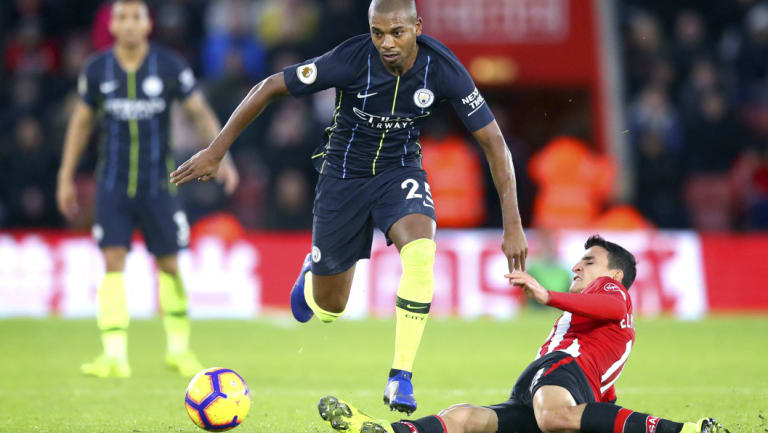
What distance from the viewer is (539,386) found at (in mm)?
5168

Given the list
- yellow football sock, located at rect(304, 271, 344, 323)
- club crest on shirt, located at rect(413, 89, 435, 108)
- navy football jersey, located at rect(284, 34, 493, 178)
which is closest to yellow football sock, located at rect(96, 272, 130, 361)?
yellow football sock, located at rect(304, 271, 344, 323)

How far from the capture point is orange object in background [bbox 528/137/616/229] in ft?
46.5

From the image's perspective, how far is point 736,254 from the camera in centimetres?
1294

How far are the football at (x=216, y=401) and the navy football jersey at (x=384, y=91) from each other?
132cm

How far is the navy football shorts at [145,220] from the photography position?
7.91m

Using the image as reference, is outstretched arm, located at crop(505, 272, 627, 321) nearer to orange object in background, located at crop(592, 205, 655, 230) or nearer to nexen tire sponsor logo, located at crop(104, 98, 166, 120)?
nexen tire sponsor logo, located at crop(104, 98, 166, 120)

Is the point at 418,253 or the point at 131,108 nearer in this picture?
the point at 418,253

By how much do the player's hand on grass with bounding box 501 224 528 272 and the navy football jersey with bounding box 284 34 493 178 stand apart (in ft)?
1.77

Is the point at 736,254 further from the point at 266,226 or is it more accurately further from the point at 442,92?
the point at 442,92

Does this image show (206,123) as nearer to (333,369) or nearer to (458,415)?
(333,369)

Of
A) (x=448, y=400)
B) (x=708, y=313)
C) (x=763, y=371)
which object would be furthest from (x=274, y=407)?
(x=708, y=313)

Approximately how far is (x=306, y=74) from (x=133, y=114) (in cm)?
267

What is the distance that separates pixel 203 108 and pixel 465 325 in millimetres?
4776

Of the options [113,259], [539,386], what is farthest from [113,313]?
[539,386]
